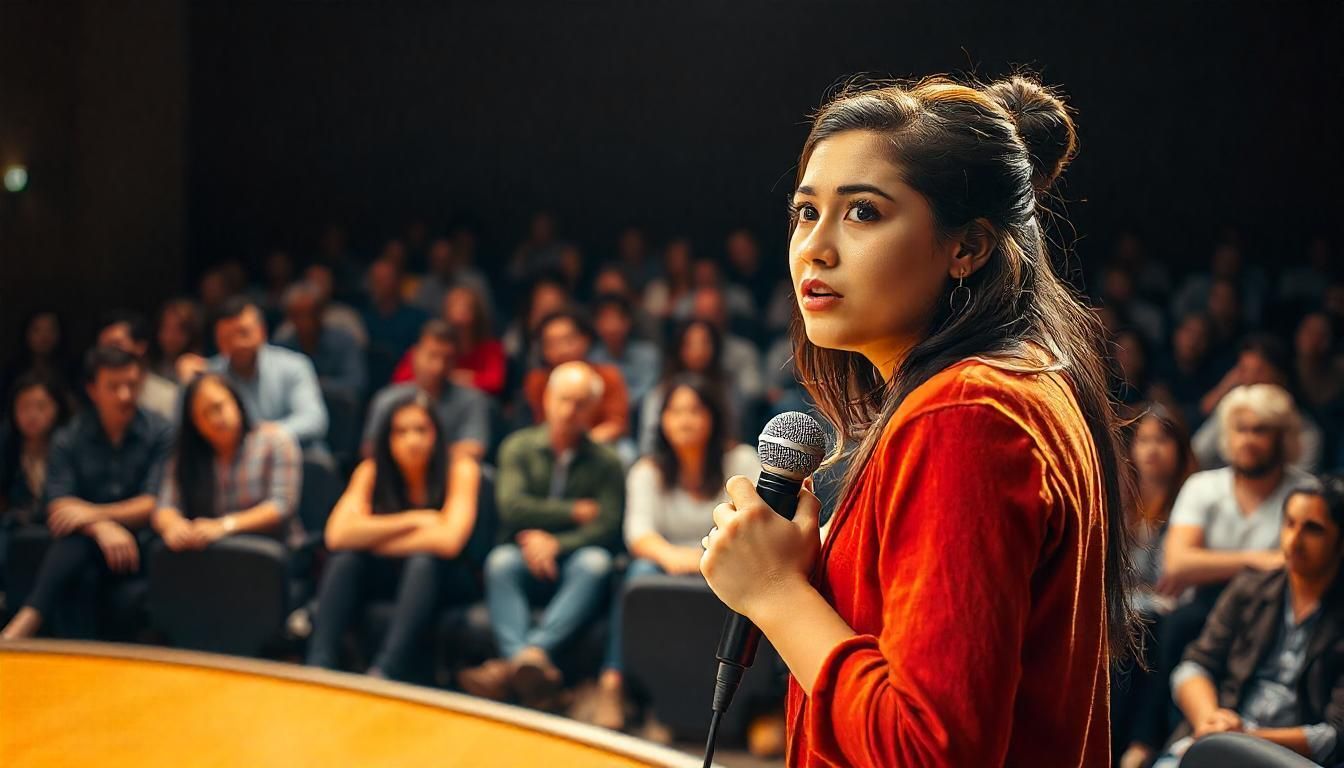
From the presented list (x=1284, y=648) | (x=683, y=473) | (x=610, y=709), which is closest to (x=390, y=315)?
(x=683, y=473)

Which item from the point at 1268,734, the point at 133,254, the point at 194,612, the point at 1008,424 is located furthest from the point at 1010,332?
the point at 133,254

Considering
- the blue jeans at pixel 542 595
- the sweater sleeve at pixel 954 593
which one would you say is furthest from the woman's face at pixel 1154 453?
the sweater sleeve at pixel 954 593

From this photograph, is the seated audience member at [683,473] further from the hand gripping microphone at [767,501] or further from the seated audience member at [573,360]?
the hand gripping microphone at [767,501]

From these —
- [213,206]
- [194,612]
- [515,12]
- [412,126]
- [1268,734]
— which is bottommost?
[194,612]

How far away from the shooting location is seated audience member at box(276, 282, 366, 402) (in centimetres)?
473

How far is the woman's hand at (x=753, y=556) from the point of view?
786mm

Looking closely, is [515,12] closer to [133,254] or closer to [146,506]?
[133,254]

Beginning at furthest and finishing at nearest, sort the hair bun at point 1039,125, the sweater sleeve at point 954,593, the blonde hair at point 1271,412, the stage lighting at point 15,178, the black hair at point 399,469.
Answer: the stage lighting at point 15,178 < the black hair at point 399,469 < the blonde hair at point 1271,412 < the hair bun at point 1039,125 < the sweater sleeve at point 954,593

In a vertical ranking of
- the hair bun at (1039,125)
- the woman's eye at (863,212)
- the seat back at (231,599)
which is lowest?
the seat back at (231,599)

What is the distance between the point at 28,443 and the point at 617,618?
75.2 inches

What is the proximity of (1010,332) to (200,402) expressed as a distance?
291cm

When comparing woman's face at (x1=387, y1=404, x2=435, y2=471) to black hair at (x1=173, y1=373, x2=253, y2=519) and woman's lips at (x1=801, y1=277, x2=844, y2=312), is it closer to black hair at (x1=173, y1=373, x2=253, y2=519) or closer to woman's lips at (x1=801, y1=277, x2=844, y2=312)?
black hair at (x1=173, y1=373, x2=253, y2=519)

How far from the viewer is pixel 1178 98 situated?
24.2ft

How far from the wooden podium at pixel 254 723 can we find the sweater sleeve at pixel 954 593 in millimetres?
699
